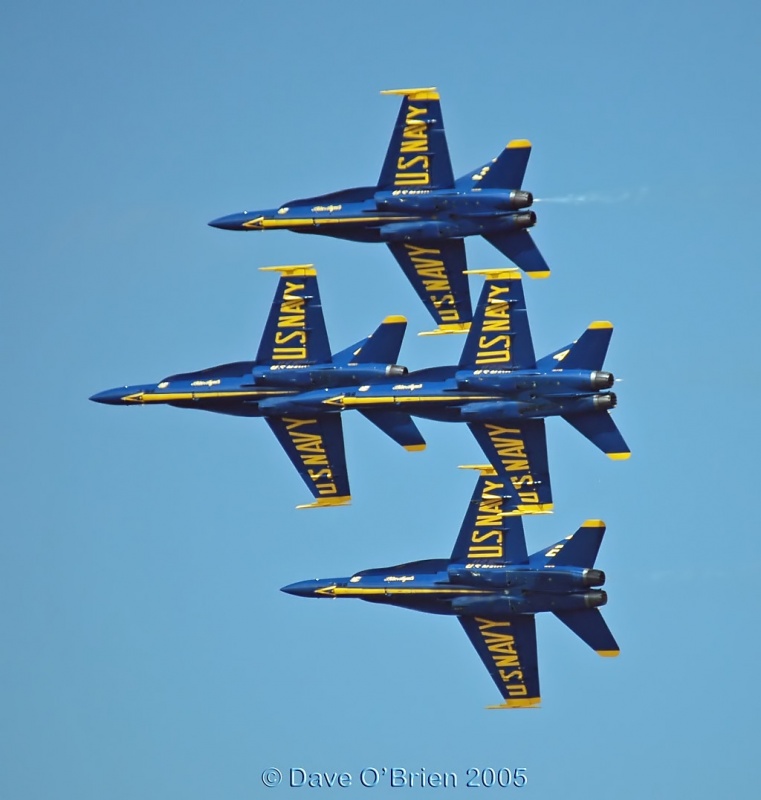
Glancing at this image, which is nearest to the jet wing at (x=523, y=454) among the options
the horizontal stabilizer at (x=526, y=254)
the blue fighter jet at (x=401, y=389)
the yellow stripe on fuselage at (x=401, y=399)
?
the blue fighter jet at (x=401, y=389)

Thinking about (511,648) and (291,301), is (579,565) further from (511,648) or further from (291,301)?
(291,301)

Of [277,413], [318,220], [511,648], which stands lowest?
[511,648]

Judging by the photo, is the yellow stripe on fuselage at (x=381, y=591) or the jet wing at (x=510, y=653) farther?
the jet wing at (x=510, y=653)

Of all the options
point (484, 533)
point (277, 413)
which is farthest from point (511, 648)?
point (277, 413)

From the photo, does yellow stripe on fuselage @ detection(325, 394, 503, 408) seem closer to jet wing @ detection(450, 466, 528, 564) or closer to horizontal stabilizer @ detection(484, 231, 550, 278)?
jet wing @ detection(450, 466, 528, 564)

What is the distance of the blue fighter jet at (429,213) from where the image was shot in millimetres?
106188

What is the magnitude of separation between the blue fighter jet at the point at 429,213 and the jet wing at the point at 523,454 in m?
4.63

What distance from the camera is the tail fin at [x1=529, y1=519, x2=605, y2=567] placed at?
105375mm

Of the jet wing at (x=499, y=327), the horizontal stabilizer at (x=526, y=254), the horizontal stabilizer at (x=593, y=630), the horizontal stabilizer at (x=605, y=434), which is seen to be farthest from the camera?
the horizontal stabilizer at (x=526, y=254)

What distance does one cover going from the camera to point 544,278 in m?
106

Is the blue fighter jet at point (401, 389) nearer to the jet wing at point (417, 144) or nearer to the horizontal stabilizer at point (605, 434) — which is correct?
the horizontal stabilizer at point (605, 434)

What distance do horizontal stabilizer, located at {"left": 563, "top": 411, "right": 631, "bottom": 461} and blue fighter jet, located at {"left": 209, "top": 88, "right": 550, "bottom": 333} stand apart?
554 cm

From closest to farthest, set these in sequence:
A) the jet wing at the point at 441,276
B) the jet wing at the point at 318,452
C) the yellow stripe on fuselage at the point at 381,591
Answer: the yellow stripe on fuselage at the point at 381,591 < the jet wing at the point at 441,276 < the jet wing at the point at 318,452

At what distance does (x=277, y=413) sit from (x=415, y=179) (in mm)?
9325
